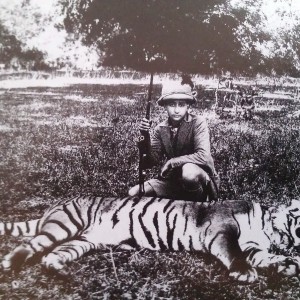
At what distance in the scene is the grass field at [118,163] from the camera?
1861 millimetres

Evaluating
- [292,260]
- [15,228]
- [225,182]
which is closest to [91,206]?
[15,228]

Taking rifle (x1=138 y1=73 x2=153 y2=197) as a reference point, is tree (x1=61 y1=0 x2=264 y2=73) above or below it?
above

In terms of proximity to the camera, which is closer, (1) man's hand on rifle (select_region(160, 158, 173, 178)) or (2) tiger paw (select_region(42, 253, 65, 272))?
(2) tiger paw (select_region(42, 253, 65, 272))

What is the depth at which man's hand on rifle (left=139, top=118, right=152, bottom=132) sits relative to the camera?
6.47 ft

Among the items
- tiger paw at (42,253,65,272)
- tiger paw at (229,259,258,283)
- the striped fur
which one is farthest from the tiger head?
tiger paw at (42,253,65,272)

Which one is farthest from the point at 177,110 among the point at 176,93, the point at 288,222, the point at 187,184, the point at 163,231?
the point at 288,222

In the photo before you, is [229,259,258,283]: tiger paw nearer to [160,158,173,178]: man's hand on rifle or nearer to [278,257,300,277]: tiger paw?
[278,257,300,277]: tiger paw

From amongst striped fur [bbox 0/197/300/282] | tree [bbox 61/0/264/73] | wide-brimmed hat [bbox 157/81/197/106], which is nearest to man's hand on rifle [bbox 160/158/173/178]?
striped fur [bbox 0/197/300/282]

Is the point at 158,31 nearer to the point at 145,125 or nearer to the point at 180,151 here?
the point at 145,125

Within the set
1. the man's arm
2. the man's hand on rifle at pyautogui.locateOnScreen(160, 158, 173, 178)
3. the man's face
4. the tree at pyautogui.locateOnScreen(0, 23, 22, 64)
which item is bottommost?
the man's hand on rifle at pyautogui.locateOnScreen(160, 158, 173, 178)

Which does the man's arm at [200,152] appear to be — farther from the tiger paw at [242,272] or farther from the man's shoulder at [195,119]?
the tiger paw at [242,272]

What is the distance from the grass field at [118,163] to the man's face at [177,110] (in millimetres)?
43

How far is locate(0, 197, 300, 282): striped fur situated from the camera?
1862mm

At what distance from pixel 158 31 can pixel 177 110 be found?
34 centimetres
